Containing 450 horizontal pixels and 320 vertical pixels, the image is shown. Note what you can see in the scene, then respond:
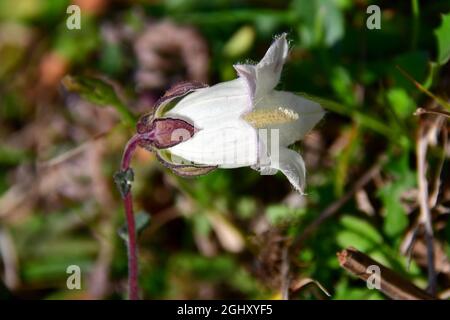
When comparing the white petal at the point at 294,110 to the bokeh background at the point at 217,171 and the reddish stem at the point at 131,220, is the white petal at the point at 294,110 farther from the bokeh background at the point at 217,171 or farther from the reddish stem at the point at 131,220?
the reddish stem at the point at 131,220

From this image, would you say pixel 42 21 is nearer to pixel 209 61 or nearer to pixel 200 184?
pixel 209 61

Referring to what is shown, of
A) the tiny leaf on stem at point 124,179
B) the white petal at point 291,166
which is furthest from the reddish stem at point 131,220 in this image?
the white petal at point 291,166

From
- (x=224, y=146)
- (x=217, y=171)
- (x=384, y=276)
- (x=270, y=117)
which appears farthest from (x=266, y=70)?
(x=217, y=171)

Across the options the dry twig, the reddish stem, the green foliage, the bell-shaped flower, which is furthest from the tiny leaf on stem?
the green foliage

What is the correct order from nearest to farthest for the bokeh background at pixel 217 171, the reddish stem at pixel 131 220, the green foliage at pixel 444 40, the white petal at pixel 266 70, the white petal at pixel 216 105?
the white petal at pixel 266 70 → the white petal at pixel 216 105 → the reddish stem at pixel 131 220 → the green foliage at pixel 444 40 → the bokeh background at pixel 217 171

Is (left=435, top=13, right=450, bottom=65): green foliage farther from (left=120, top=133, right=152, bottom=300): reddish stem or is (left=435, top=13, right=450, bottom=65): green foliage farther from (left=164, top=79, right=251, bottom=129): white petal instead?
(left=120, top=133, right=152, bottom=300): reddish stem

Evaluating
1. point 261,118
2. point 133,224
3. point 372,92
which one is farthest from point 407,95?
point 133,224
